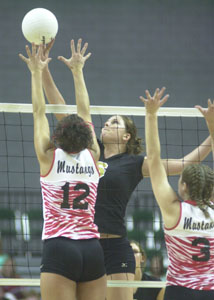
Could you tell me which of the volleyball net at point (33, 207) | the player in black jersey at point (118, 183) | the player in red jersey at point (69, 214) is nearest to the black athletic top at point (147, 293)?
the player in black jersey at point (118, 183)

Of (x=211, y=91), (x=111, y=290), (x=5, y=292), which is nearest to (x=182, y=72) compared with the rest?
(x=211, y=91)

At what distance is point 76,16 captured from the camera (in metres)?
12.9

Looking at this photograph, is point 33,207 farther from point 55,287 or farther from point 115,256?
point 55,287

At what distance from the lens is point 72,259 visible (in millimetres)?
4168

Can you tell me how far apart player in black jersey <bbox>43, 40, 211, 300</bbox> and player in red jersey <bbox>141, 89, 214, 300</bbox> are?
102cm

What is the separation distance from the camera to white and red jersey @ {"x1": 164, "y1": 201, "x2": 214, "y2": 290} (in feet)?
13.1

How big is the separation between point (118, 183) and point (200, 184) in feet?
4.51

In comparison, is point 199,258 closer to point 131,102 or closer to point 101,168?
point 101,168

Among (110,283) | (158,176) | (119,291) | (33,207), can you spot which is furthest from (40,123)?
(33,207)

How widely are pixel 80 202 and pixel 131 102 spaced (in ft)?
28.0

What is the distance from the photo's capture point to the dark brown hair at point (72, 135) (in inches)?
173

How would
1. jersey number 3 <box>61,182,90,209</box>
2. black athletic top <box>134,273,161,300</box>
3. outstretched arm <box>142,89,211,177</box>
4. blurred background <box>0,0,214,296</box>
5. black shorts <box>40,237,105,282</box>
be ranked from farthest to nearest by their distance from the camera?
blurred background <box>0,0,214,296</box>, black athletic top <box>134,273,161,300</box>, outstretched arm <box>142,89,211,177</box>, jersey number 3 <box>61,182,90,209</box>, black shorts <box>40,237,105,282</box>

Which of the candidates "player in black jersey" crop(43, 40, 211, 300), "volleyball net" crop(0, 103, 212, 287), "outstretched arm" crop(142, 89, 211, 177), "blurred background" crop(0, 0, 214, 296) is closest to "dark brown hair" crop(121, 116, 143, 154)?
"player in black jersey" crop(43, 40, 211, 300)

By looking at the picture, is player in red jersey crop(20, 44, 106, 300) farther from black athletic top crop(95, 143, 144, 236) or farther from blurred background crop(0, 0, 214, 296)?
blurred background crop(0, 0, 214, 296)
